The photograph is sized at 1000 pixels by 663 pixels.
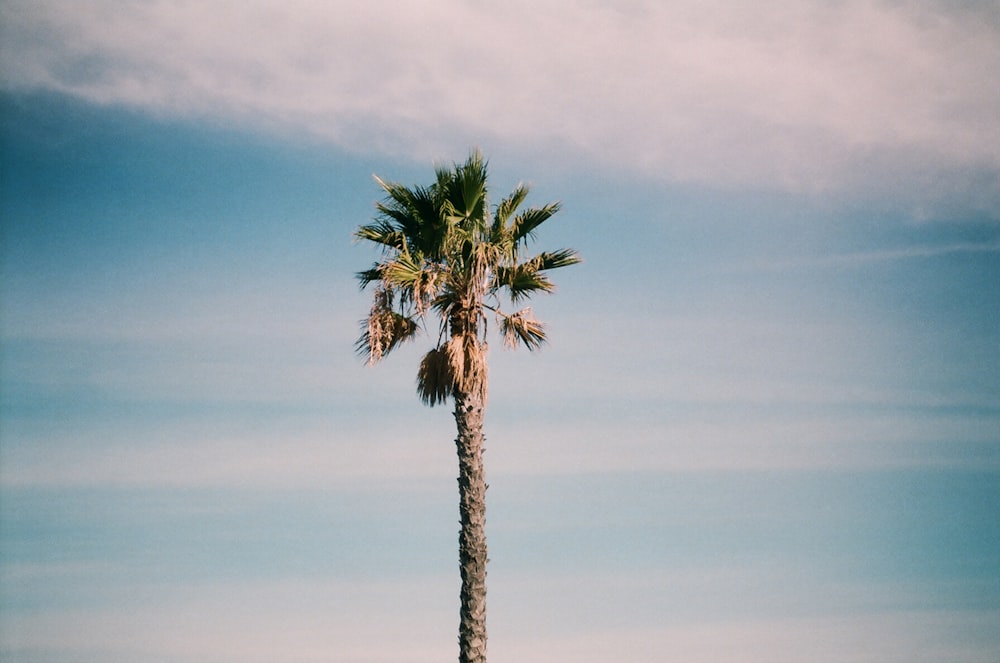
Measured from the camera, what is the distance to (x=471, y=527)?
21703 millimetres

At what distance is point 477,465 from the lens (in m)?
22.1

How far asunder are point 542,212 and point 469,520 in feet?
22.5

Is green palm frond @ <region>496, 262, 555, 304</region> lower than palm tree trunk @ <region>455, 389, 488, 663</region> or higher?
higher

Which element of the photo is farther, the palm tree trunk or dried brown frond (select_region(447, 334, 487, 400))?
dried brown frond (select_region(447, 334, 487, 400))

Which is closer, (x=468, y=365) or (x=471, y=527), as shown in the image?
Result: (x=471, y=527)

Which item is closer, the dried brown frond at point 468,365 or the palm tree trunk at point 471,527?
the palm tree trunk at point 471,527

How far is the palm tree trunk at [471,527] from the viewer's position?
21094mm

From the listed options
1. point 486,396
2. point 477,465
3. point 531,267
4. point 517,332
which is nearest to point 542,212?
point 531,267

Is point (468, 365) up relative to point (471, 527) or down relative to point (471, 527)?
up

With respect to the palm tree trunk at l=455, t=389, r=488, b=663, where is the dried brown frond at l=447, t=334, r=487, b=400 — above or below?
above

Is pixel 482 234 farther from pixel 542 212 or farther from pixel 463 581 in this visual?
pixel 463 581

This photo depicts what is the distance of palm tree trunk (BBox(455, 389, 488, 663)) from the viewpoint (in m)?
21.1

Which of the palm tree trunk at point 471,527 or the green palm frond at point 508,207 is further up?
the green palm frond at point 508,207

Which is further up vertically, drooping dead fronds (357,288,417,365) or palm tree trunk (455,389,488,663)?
drooping dead fronds (357,288,417,365)
